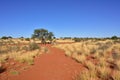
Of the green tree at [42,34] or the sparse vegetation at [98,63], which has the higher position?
the green tree at [42,34]

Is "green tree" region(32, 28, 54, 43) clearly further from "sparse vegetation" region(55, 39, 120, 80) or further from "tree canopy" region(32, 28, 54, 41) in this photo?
"sparse vegetation" region(55, 39, 120, 80)

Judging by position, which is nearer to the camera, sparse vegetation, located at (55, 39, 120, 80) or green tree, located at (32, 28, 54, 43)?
sparse vegetation, located at (55, 39, 120, 80)

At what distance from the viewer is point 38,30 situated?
52.3 meters

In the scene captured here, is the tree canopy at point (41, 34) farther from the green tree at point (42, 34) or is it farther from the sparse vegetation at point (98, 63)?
the sparse vegetation at point (98, 63)

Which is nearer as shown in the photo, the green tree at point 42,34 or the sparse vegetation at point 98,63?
the sparse vegetation at point 98,63

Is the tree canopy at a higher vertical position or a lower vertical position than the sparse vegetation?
higher

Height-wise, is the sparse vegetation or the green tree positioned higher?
the green tree

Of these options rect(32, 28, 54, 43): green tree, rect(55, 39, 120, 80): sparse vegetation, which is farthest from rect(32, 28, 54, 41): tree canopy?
rect(55, 39, 120, 80): sparse vegetation

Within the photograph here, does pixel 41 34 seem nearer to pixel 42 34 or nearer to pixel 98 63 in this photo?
pixel 42 34

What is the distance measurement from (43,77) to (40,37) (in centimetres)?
4271

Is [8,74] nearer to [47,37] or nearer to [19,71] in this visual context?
[19,71]

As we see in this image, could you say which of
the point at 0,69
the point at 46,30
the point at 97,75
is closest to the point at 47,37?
the point at 46,30

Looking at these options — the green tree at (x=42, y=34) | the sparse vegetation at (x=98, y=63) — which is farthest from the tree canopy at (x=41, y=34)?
the sparse vegetation at (x=98, y=63)

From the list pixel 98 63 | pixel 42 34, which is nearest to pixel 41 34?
pixel 42 34
